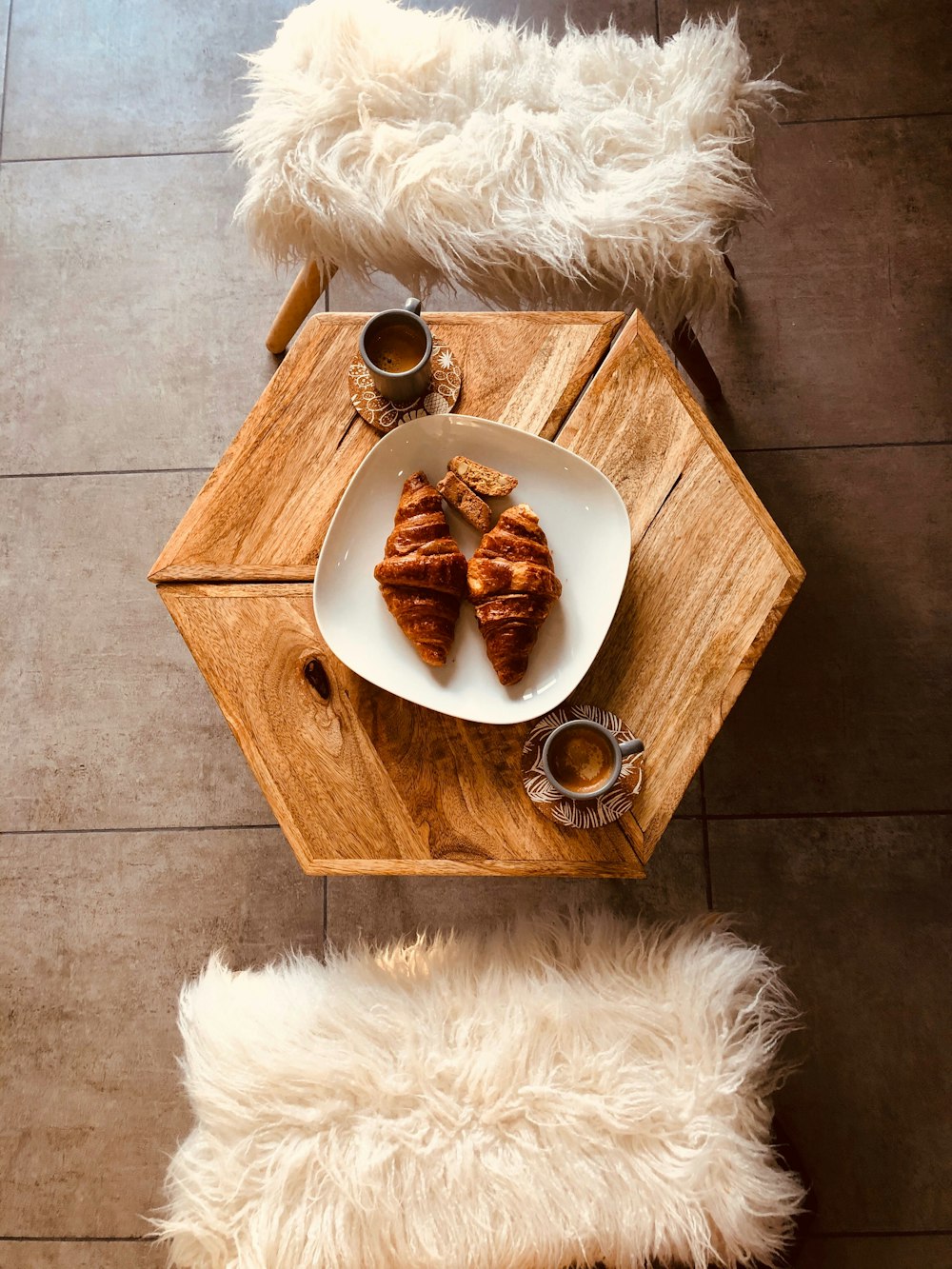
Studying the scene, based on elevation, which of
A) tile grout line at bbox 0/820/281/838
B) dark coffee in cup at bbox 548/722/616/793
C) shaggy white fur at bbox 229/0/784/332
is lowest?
tile grout line at bbox 0/820/281/838

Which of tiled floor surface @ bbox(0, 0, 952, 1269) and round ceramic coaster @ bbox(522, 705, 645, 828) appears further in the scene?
tiled floor surface @ bbox(0, 0, 952, 1269)

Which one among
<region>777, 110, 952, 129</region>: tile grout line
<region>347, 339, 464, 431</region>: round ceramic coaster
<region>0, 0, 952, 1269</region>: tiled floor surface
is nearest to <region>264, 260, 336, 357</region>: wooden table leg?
<region>0, 0, 952, 1269</region>: tiled floor surface

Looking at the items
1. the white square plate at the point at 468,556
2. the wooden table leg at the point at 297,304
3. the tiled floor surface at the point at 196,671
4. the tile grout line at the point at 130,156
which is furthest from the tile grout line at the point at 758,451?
the white square plate at the point at 468,556

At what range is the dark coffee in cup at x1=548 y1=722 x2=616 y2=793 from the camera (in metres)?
0.98

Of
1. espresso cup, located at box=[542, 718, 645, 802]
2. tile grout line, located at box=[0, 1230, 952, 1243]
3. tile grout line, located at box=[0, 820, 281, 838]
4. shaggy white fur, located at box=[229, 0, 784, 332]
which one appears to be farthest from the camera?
tile grout line, located at box=[0, 820, 281, 838]

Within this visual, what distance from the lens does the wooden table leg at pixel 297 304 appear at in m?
1.45

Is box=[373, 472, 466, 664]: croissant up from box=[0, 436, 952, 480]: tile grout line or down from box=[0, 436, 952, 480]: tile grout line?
up

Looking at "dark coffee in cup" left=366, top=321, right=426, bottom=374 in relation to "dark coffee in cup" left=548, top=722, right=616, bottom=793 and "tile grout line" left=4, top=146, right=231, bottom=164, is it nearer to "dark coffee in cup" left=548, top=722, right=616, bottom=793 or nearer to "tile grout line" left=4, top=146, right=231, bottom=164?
"dark coffee in cup" left=548, top=722, right=616, bottom=793

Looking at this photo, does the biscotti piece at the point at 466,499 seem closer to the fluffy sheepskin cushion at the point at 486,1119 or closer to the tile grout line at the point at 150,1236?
the fluffy sheepskin cushion at the point at 486,1119

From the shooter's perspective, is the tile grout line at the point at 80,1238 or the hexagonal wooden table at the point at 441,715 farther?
the tile grout line at the point at 80,1238

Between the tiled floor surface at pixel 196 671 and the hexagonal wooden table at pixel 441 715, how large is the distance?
22.5 inches

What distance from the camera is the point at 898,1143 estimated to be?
1429 mm

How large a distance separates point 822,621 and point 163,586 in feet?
3.79

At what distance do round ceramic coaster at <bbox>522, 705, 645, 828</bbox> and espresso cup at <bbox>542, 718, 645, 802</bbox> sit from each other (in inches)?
0.5
